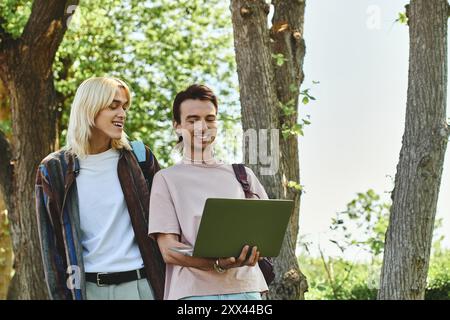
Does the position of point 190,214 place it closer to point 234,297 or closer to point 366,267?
point 234,297

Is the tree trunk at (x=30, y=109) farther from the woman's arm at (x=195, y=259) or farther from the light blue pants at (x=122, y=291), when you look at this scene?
the woman's arm at (x=195, y=259)

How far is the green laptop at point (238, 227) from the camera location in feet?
10.3

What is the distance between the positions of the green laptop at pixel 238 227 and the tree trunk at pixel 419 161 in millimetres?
3378

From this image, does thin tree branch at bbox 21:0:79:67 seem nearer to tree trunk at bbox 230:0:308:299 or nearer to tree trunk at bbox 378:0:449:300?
tree trunk at bbox 230:0:308:299

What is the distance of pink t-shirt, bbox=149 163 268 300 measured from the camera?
328 centimetres

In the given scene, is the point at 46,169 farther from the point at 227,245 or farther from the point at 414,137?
the point at 414,137

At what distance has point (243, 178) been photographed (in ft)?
11.4

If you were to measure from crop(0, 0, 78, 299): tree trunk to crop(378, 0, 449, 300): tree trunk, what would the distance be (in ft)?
14.7

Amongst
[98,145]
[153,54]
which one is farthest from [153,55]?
[98,145]

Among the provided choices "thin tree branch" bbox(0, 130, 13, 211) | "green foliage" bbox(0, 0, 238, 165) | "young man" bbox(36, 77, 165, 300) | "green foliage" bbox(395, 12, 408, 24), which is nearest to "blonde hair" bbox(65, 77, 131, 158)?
"young man" bbox(36, 77, 165, 300)

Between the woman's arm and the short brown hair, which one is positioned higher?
the short brown hair

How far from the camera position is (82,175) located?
354cm

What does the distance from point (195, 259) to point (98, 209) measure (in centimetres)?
51
